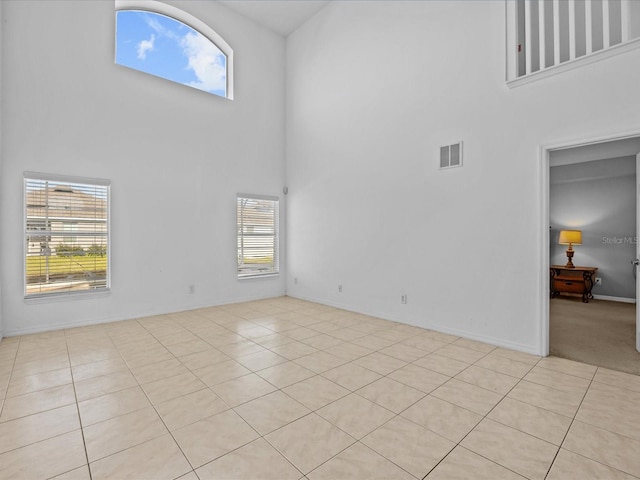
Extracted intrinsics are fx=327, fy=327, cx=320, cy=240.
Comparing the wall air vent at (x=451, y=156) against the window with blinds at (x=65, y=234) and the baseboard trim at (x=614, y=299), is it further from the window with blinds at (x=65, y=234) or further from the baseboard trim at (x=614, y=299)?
the baseboard trim at (x=614, y=299)

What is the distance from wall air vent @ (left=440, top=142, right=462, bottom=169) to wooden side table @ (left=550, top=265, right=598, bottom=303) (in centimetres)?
379

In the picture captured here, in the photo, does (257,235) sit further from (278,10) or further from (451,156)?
(278,10)

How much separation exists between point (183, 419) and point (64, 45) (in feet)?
15.6

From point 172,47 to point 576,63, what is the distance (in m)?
5.44

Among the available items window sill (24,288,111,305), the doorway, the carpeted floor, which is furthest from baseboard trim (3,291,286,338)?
the doorway

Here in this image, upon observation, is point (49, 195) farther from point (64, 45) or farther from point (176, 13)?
point (176, 13)

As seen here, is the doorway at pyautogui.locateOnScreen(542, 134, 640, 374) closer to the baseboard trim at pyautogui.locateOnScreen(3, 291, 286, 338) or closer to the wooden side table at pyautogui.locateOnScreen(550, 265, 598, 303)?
the wooden side table at pyautogui.locateOnScreen(550, 265, 598, 303)

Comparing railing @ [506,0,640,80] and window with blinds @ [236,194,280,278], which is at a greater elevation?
railing @ [506,0,640,80]

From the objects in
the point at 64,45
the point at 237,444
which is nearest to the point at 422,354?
the point at 237,444

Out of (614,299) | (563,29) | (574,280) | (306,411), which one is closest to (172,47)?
(563,29)

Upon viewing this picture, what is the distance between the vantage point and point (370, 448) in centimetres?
182

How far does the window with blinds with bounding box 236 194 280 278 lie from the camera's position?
5.86 metres

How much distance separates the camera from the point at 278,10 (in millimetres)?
5688

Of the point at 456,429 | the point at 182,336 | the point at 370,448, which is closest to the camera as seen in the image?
the point at 370,448
